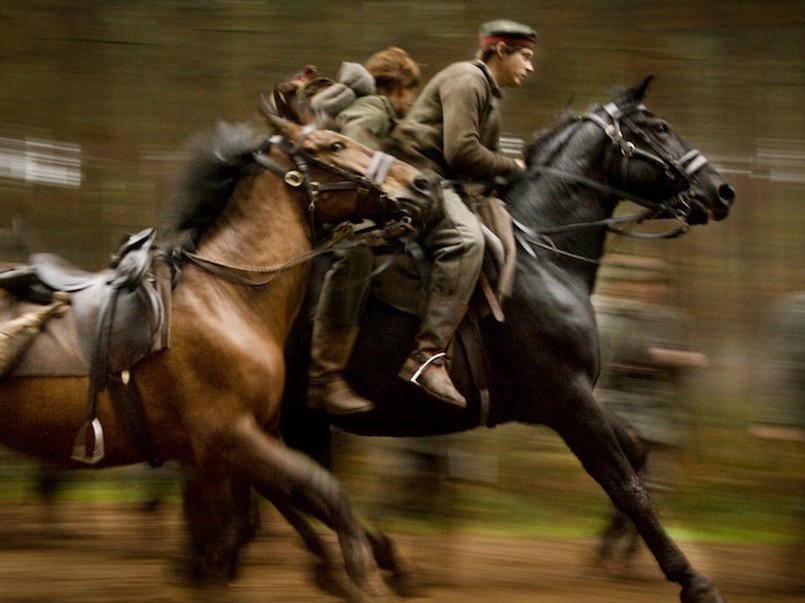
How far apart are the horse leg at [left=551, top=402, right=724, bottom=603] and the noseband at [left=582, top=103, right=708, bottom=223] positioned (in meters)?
1.12

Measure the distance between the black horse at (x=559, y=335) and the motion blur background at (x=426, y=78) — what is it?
393cm

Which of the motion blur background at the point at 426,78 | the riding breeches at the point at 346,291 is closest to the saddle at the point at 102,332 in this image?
the riding breeches at the point at 346,291

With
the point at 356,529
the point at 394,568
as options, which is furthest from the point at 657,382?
the point at 356,529

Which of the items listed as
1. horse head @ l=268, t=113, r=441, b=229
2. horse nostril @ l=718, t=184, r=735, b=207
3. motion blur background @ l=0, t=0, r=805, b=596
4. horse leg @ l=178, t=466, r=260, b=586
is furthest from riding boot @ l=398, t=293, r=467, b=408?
motion blur background @ l=0, t=0, r=805, b=596

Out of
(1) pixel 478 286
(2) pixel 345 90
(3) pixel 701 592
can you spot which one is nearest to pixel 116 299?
(2) pixel 345 90

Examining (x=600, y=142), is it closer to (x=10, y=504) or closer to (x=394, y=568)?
(x=394, y=568)

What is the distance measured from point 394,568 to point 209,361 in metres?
1.83

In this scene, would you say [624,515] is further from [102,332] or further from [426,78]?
[426,78]

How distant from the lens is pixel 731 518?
9.47 metres

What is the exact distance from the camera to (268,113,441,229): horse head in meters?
5.61

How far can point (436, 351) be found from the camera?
6031mm

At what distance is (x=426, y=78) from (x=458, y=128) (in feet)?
14.8

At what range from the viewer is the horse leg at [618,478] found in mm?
6074

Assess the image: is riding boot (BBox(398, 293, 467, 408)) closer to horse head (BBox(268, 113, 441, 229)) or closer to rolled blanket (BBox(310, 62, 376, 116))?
horse head (BBox(268, 113, 441, 229))
